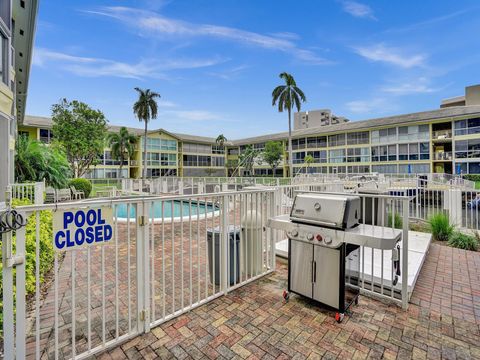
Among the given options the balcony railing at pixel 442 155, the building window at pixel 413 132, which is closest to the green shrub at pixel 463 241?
the balcony railing at pixel 442 155

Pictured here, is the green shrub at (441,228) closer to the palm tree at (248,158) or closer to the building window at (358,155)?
the building window at (358,155)

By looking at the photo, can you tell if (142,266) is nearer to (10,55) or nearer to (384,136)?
(10,55)

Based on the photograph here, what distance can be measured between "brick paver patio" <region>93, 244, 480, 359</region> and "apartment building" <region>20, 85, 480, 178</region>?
29.4 metres

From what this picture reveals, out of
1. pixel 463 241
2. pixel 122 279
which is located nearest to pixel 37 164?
pixel 122 279

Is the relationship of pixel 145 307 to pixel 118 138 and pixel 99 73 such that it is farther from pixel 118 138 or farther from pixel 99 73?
pixel 118 138

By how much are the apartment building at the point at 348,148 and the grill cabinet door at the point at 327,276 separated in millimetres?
29957

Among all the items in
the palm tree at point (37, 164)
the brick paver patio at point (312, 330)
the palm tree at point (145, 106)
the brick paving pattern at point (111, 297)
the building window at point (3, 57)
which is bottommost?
the brick paver patio at point (312, 330)

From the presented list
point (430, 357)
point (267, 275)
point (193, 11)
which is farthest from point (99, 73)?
point (430, 357)

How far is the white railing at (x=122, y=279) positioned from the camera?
174 centimetres

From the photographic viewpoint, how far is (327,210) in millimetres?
2625

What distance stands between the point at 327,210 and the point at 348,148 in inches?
1357

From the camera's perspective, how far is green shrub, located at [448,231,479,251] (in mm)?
5090

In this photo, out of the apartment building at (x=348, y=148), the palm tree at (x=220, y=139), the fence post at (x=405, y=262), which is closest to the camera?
the fence post at (x=405, y=262)

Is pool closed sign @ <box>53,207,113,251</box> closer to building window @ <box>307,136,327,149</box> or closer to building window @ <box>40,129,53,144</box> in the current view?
building window @ <box>40,129,53,144</box>
